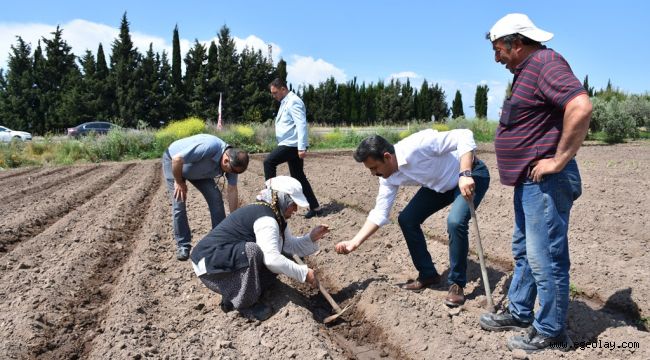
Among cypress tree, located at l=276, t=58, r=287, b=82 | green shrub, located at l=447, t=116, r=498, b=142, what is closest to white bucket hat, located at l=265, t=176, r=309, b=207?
green shrub, located at l=447, t=116, r=498, b=142

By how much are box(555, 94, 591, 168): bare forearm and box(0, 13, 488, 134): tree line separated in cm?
3043

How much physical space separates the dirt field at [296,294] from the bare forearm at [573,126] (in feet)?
3.93

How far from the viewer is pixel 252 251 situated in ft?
11.8

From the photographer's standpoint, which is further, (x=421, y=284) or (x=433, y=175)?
(x=421, y=284)

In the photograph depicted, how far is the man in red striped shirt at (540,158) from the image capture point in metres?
2.73

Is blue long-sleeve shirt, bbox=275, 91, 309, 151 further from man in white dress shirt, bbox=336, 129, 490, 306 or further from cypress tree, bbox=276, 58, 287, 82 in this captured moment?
cypress tree, bbox=276, 58, 287, 82

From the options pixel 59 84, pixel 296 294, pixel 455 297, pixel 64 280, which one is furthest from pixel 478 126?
pixel 59 84

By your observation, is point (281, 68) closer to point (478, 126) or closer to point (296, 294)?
point (478, 126)

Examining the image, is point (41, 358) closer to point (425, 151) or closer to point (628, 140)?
point (425, 151)

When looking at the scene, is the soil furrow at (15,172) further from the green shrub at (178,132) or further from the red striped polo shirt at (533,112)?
the red striped polo shirt at (533,112)

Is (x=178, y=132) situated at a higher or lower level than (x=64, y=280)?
higher

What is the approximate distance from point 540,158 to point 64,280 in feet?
13.2

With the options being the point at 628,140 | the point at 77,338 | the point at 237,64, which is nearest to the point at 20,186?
the point at 77,338

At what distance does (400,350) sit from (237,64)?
32.1m
